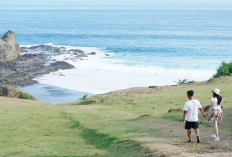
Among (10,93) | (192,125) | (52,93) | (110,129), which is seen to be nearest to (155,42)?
(52,93)

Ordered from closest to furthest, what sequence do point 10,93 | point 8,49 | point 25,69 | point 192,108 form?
point 192,108 → point 10,93 → point 25,69 → point 8,49

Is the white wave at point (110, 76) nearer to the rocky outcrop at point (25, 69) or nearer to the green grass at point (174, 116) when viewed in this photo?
the rocky outcrop at point (25, 69)

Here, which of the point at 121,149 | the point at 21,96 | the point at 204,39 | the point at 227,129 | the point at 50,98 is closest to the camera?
the point at 121,149

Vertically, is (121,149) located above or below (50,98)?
above

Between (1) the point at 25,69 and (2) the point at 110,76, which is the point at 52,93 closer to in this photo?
(2) the point at 110,76

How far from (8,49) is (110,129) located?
137 ft

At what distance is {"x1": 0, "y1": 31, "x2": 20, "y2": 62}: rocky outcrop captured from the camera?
178ft

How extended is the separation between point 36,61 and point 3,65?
19.0ft

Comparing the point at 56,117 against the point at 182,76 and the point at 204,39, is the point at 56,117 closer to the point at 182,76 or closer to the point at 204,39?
the point at 182,76

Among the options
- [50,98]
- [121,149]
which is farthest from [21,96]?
[121,149]

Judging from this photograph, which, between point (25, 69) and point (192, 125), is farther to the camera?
point (25, 69)

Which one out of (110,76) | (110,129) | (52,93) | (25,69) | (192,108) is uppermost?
(192,108)

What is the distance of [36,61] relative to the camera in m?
55.9

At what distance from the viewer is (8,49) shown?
181ft
